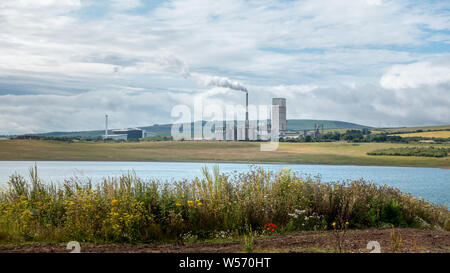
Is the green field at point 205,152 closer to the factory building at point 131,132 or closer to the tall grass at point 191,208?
the factory building at point 131,132

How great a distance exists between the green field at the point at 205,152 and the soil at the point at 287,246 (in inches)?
2703

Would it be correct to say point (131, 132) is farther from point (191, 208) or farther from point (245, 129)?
point (191, 208)

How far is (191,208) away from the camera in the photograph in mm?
9859

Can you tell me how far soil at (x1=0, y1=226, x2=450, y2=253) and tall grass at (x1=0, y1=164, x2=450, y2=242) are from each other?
605 millimetres

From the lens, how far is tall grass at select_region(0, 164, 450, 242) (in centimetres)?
902

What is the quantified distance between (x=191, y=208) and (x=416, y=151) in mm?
74156

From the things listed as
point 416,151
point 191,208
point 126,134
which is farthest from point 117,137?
point 191,208

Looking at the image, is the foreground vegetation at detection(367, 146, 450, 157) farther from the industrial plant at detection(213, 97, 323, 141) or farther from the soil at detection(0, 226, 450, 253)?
the soil at detection(0, 226, 450, 253)

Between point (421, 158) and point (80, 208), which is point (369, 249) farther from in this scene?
point (421, 158)

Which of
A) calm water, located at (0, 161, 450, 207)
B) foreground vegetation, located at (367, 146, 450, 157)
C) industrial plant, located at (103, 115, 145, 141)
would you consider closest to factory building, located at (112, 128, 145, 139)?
industrial plant, located at (103, 115, 145, 141)

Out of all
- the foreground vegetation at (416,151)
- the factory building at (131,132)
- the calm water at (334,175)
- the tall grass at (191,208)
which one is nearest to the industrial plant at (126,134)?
the factory building at (131,132)

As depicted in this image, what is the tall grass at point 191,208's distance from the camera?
9023mm
